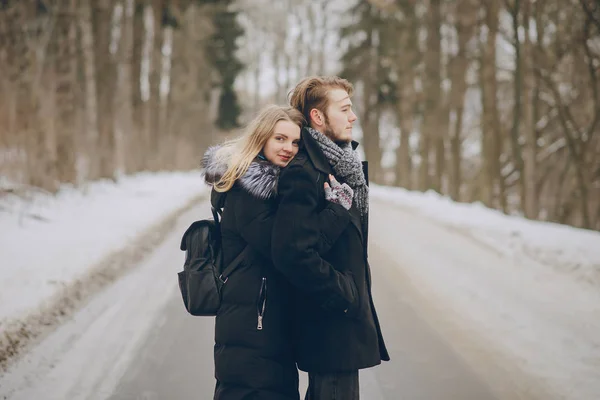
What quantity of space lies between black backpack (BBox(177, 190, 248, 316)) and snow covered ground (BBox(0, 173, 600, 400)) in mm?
2627

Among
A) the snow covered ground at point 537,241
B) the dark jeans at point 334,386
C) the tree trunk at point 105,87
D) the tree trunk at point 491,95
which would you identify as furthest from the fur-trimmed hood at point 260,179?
the tree trunk at point 105,87

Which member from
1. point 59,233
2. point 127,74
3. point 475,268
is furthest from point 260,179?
point 127,74

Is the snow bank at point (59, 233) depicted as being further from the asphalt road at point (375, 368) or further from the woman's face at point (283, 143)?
the woman's face at point (283, 143)

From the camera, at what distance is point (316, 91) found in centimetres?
281

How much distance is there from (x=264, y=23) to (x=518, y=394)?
4514cm

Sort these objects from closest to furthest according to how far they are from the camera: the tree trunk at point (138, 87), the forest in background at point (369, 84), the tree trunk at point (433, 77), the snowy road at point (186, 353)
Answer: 1. the snowy road at point (186, 353)
2. the forest in background at point (369, 84)
3. the tree trunk at point (433, 77)
4. the tree trunk at point (138, 87)

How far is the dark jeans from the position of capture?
2.58 metres

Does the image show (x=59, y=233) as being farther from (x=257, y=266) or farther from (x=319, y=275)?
(x=319, y=275)

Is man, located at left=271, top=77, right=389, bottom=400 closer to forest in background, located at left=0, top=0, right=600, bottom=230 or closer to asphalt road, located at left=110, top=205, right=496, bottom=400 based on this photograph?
asphalt road, located at left=110, top=205, right=496, bottom=400

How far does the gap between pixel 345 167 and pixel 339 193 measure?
153 millimetres

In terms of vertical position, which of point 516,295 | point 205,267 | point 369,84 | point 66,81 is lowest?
point 516,295

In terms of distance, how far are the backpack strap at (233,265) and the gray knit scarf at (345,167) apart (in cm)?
50

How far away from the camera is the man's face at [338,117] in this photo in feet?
9.09

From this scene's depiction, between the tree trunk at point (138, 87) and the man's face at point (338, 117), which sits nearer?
the man's face at point (338, 117)
